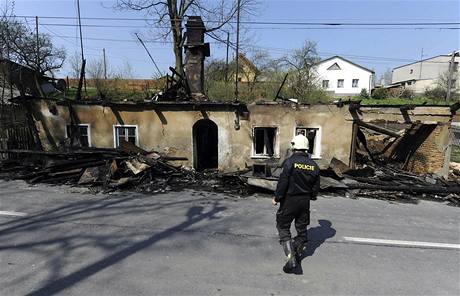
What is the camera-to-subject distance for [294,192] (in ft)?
15.8

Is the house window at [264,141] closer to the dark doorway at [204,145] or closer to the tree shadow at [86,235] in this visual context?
the dark doorway at [204,145]

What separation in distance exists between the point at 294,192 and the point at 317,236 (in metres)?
2.07

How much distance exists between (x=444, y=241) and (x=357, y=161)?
7.24m

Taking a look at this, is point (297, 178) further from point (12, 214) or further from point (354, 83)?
point (354, 83)

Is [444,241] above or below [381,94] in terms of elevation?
below

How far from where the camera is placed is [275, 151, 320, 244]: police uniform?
481 cm

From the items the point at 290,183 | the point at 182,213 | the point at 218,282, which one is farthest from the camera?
the point at 182,213

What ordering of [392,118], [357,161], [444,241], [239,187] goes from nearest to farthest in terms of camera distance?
[444,241], [239,187], [392,118], [357,161]

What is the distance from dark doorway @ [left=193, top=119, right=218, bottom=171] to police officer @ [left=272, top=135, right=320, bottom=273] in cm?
837

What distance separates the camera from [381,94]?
42812 mm

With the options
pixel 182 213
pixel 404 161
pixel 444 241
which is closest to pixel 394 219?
pixel 444 241

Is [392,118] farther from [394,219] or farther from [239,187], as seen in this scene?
[239,187]

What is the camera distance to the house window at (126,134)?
42.6 ft

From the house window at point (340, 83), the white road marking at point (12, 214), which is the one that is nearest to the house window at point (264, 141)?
the white road marking at point (12, 214)
